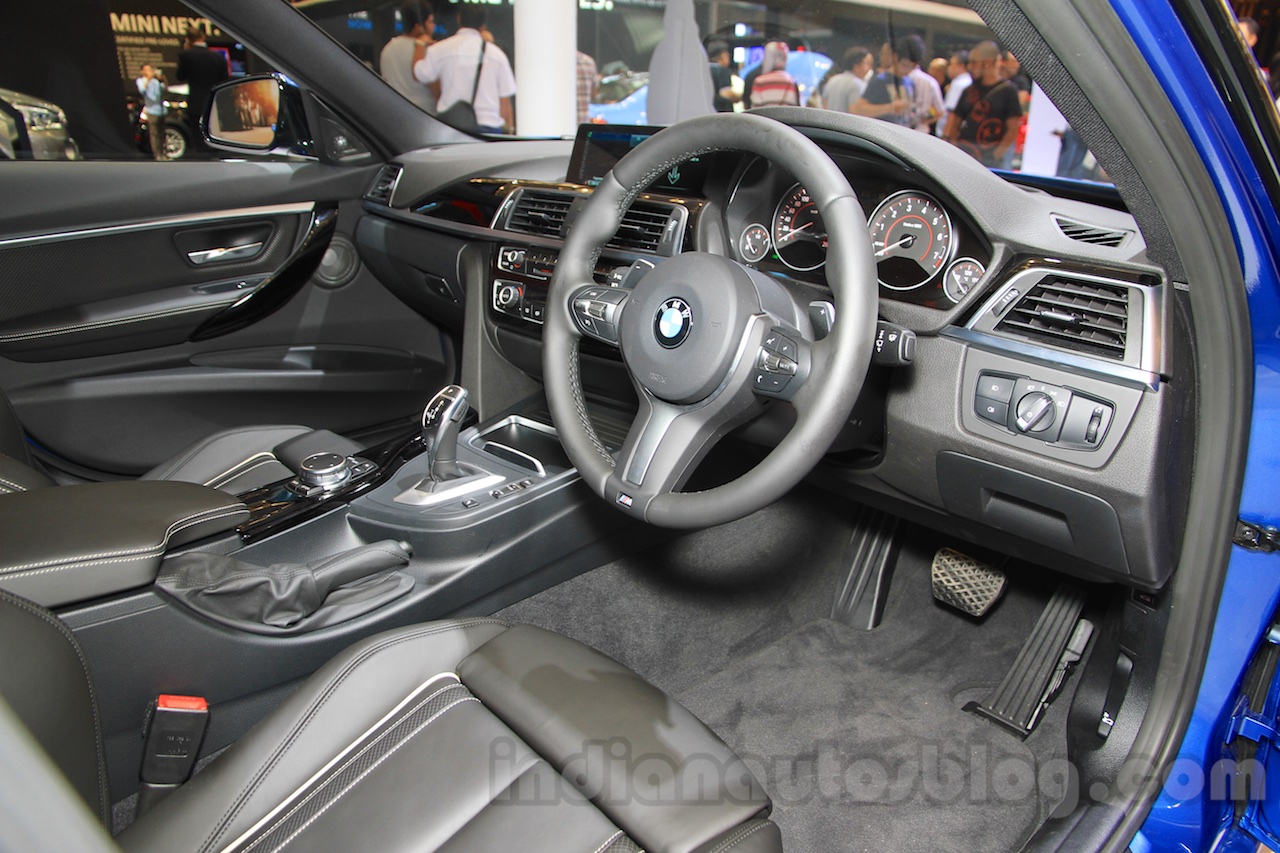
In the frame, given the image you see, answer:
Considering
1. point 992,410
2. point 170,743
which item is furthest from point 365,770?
point 992,410

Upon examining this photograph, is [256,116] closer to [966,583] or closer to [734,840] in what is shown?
[966,583]

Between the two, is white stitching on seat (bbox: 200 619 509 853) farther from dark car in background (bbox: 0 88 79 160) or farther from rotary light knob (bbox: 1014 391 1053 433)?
dark car in background (bbox: 0 88 79 160)

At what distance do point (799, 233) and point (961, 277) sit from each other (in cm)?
29

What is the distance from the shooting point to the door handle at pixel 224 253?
2.28 m

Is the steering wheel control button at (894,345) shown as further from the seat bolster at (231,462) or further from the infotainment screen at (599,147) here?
the seat bolster at (231,462)

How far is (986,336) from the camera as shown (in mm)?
1265

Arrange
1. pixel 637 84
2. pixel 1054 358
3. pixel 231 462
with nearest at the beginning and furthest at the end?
pixel 1054 358
pixel 231 462
pixel 637 84

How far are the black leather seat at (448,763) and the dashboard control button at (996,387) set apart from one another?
0.63m

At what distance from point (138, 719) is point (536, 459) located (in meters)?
0.81

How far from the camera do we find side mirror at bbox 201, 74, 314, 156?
7.33 ft

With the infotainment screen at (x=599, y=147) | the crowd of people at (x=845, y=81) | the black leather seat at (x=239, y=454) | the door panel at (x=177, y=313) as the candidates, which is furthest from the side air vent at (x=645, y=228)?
the crowd of people at (x=845, y=81)

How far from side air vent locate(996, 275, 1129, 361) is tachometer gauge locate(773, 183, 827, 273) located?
34 centimetres

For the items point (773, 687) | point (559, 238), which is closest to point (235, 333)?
point (559, 238)

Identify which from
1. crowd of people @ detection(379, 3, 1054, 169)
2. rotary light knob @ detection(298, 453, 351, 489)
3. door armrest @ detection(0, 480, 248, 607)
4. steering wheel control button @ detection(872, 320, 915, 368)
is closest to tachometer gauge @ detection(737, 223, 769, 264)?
steering wheel control button @ detection(872, 320, 915, 368)
